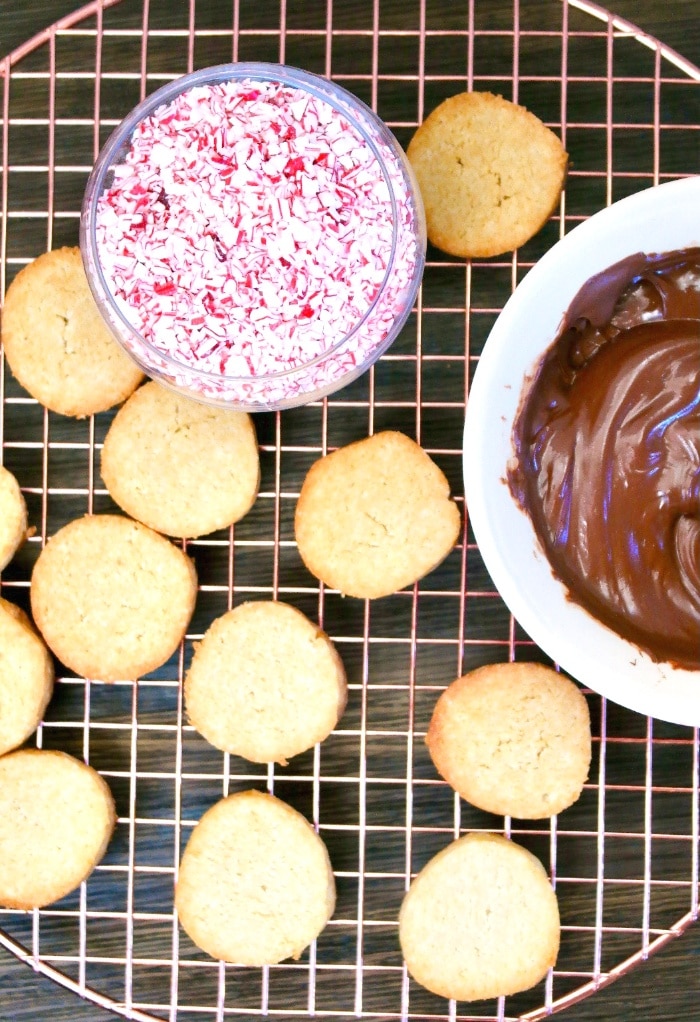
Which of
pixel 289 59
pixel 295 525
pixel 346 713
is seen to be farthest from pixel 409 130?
pixel 346 713

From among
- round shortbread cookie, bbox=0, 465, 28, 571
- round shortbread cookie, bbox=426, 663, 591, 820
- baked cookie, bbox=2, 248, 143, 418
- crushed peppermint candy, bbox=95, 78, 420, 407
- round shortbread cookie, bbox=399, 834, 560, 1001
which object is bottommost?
round shortbread cookie, bbox=399, 834, 560, 1001

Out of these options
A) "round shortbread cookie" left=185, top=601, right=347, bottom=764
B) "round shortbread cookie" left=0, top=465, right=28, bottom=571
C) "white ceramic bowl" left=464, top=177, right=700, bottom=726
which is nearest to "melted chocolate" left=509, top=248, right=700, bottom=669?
"white ceramic bowl" left=464, top=177, right=700, bottom=726

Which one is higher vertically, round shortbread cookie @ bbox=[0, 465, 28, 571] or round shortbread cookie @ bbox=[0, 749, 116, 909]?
round shortbread cookie @ bbox=[0, 465, 28, 571]

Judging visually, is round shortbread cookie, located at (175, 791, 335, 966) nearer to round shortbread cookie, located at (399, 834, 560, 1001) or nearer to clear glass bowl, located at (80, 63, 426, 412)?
round shortbread cookie, located at (399, 834, 560, 1001)

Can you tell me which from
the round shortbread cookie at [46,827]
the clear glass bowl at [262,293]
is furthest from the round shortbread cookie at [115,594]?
the clear glass bowl at [262,293]

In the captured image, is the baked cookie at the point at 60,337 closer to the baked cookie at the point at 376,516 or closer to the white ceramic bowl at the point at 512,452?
the baked cookie at the point at 376,516

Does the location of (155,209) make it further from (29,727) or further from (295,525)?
(29,727)
